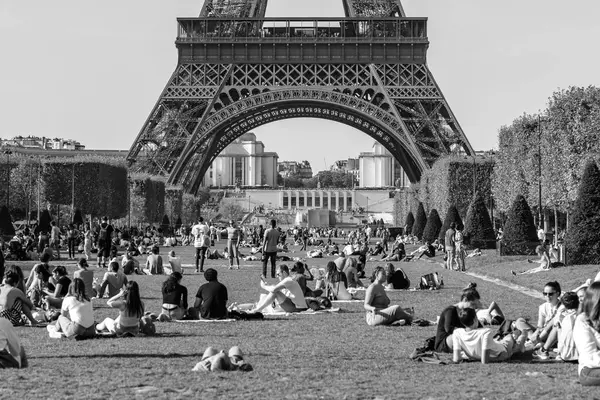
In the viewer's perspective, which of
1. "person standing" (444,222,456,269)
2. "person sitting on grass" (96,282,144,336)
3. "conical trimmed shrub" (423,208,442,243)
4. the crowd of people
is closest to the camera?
the crowd of people

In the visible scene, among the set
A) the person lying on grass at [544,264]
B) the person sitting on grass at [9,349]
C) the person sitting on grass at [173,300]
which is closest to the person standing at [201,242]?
the person lying on grass at [544,264]

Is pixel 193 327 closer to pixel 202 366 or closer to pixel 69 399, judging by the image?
pixel 202 366

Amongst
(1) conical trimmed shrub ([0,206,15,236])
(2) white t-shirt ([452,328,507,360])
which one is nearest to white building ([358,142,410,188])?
(1) conical trimmed shrub ([0,206,15,236])

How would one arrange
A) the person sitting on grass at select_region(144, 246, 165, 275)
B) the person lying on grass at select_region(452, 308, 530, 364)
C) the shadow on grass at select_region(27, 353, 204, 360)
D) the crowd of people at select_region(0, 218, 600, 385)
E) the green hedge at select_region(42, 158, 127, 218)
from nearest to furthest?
the crowd of people at select_region(0, 218, 600, 385) → the person lying on grass at select_region(452, 308, 530, 364) → the shadow on grass at select_region(27, 353, 204, 360) → the person sitting on grass at select_region(144, 246, 165, 275) → the green hedge at select_region(42, 158, 127, 218)

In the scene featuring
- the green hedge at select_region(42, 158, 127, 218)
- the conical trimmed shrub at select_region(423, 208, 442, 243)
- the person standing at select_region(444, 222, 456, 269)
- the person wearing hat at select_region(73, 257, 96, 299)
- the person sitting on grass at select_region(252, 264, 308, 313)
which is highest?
the green hedge at select_region(42, 158, 127, 218)

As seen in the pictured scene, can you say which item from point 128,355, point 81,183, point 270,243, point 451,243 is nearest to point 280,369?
point 128,355

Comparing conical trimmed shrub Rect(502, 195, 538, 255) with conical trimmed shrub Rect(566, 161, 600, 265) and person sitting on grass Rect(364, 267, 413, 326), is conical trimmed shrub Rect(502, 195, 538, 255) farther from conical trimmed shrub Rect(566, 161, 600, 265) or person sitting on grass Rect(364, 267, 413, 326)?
person sitting on grass Rect(364, 267, 413, 326)
